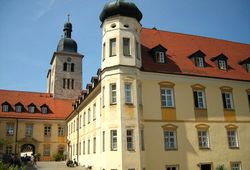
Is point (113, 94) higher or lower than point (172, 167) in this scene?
higher

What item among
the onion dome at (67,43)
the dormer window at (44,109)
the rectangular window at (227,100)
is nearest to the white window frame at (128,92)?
the rectangular window at (227,100)

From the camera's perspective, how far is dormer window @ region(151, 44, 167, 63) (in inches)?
939

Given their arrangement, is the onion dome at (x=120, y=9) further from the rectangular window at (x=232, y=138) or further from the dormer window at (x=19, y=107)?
the dormer window at (x=19, y=107)

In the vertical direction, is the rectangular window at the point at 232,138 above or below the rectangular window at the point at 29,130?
below

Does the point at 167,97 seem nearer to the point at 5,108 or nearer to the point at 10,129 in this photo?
the point at 10,129

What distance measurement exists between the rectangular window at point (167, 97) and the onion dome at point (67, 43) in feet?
141

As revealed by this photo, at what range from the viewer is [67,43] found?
62.1 metres

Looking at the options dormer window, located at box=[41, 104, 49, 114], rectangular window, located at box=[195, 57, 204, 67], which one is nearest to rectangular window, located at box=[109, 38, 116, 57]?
rectangular window, located at box=[195, 57, 204, 67]

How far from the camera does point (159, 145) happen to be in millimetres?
21172

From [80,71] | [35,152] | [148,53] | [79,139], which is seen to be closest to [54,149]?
[35,152]

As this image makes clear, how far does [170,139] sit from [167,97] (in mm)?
3447

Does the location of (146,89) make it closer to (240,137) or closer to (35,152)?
(240,137)

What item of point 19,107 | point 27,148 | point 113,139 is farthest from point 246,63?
point 27,148

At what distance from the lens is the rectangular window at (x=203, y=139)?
22.5 m
